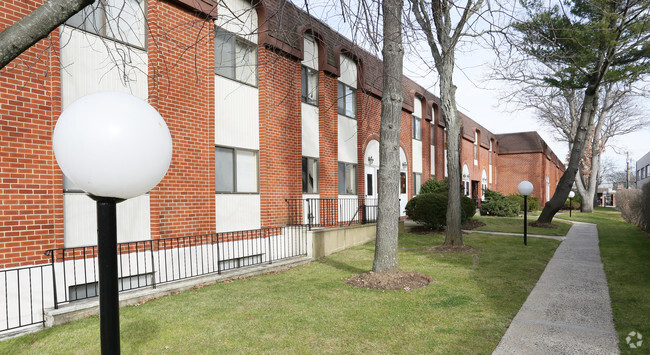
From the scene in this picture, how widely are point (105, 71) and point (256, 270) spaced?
16.7ft

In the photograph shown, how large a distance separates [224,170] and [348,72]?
7586 millimetres

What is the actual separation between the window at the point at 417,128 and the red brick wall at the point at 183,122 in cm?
1457

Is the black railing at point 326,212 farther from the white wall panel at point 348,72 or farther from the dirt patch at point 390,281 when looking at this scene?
the white wall panel at point 348,72

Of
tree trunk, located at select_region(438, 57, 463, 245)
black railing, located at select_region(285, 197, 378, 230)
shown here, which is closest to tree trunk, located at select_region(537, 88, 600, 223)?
tree trunk, located at select_region(438, 57, 463, 245)

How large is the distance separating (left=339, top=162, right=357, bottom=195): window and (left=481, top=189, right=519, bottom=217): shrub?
14.7m

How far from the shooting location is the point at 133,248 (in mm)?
7387

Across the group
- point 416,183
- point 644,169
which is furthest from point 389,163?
point 644,169

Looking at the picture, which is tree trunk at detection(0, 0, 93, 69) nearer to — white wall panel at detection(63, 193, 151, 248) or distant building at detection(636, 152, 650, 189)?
white wall panel at detection(63, 193, 151, 248)

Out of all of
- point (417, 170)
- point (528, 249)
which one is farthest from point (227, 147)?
point (417, 170)

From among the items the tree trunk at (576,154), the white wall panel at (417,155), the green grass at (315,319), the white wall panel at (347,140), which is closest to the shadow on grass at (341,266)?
the green grass at (315,319)

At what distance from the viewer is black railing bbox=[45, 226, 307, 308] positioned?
6391mm

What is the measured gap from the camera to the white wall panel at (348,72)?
14670 mm

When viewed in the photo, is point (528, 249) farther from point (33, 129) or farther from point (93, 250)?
point (33, 129)

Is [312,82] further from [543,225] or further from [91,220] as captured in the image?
[543,225]
